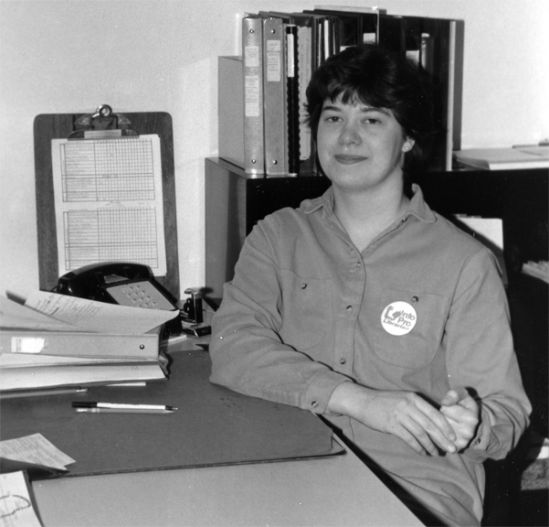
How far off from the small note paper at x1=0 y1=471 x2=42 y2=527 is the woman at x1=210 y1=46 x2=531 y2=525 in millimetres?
475

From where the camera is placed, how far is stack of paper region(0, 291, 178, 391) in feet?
5.01

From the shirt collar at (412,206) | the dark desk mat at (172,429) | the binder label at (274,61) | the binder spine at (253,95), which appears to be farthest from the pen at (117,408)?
the binder label at (274,61)

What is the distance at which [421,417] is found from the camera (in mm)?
1379

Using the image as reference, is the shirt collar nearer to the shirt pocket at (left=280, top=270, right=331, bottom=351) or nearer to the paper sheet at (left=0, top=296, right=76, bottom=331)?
the shirt pocket at (left=280, top=270, right=331, bottom=351)

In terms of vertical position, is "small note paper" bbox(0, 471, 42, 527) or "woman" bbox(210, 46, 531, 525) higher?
"woman" bbox(210, 46, 531, 525)

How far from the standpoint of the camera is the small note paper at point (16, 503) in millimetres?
1077

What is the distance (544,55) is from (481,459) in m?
1.27

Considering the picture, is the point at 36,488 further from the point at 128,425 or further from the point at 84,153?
the point at 84,153

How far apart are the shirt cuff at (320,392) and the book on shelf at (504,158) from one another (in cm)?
90

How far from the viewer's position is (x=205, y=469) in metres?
1.24

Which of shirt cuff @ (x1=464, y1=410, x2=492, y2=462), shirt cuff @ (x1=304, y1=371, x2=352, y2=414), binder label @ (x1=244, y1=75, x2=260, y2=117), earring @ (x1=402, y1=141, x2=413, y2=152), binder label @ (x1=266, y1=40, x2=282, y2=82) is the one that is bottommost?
shirt cuff @ (x1=464, y1=410, x2=492, y2=462)

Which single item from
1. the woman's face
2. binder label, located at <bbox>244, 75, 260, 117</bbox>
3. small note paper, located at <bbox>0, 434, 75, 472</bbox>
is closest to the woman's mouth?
the woman's face

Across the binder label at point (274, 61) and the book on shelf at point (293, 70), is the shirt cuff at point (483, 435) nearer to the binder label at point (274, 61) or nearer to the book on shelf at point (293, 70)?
the book on shelf at point (293, 70)

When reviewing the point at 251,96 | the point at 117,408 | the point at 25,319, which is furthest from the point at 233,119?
the point at 117,408
